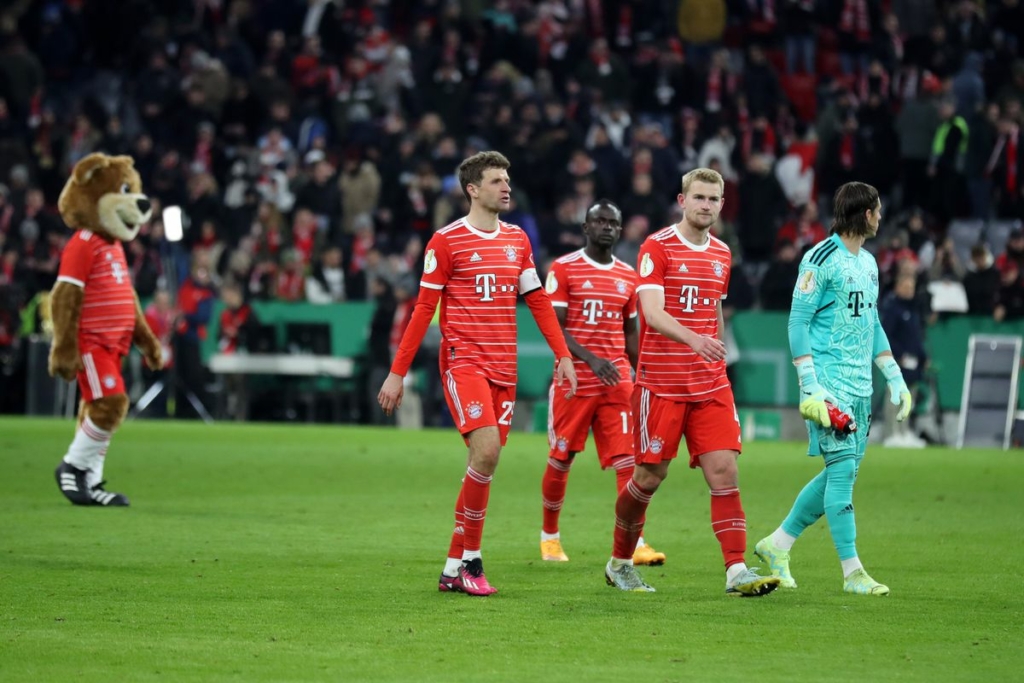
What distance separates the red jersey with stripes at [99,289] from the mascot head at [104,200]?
0.55 ft

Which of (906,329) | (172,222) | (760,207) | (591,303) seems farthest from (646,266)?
(760,207)

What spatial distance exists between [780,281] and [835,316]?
13799 mm

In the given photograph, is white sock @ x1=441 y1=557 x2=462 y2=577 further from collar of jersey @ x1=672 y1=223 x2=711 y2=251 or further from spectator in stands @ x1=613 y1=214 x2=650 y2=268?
spectator in stands @ x1=613 y1=214 x2=650 y2=268

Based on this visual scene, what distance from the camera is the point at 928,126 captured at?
950 inches

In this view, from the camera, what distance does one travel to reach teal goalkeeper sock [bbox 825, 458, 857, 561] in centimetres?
909

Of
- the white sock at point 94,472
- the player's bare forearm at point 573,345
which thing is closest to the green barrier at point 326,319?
the white sock at point 94,472

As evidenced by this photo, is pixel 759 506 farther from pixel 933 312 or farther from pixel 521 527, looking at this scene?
pixel 933 312

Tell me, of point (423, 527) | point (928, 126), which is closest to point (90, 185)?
point (423, 527)

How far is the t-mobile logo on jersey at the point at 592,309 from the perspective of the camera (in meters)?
11.5

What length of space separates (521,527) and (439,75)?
643 inches

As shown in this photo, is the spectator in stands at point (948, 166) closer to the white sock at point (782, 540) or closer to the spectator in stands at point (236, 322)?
the spectator in stands at point (236, 322)

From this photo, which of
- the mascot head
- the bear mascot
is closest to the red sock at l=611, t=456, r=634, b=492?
the bear mascot

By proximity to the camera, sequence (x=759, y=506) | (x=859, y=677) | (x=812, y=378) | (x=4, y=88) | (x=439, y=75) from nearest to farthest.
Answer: (x=859, y=677), (x=812, y=378), (x=759, y=506), (x=439, y=75), (x=4, y=88)

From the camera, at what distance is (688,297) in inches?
359
